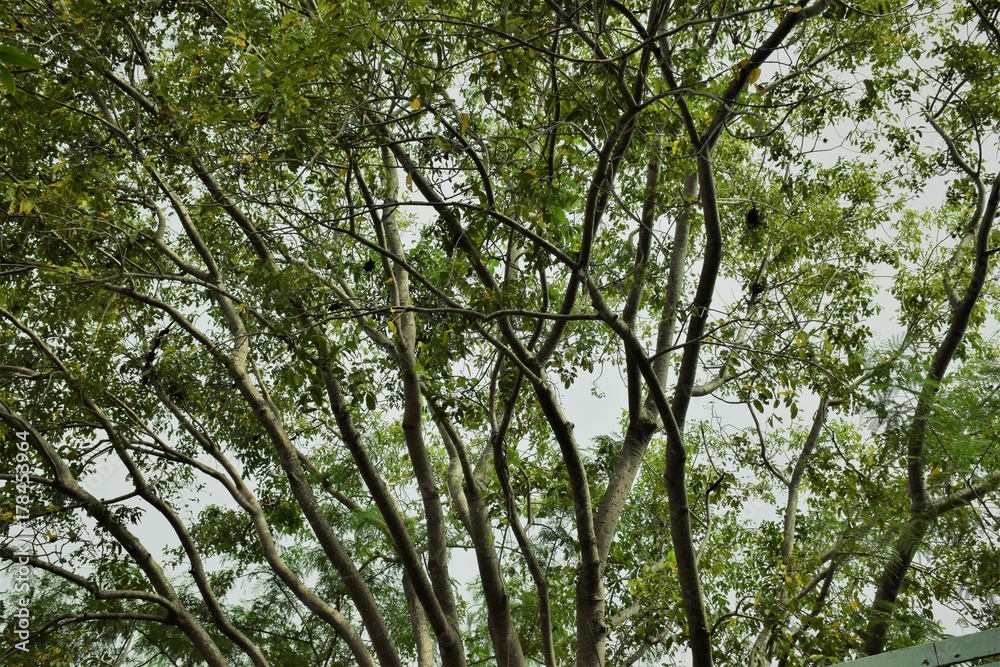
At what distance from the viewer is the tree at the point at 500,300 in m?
4.53

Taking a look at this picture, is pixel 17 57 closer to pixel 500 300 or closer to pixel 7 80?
pixel 7 80

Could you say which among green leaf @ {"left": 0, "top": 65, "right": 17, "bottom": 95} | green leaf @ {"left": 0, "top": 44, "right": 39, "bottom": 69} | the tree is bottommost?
green leaf @ {"left": 0, "top": 44, "right": 39, "bottom": 69}

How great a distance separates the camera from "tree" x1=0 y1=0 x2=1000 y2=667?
4.53 meters

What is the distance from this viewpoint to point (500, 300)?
Answer: 4742 millimetres

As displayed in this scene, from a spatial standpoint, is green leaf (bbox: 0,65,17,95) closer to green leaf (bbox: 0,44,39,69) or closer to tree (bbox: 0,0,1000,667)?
green leaf (bbox: 0,44,39,69)

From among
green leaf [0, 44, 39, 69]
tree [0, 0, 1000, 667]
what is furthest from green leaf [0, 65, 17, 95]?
tree [0, 0, 1000, 667]

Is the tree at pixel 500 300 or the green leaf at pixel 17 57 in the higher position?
Result: the tree at pixel 500 300

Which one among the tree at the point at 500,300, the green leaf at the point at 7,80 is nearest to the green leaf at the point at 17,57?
the green leaf at the point at 7,80

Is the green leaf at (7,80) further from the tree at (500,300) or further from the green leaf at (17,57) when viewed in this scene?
the tree at (500,300)

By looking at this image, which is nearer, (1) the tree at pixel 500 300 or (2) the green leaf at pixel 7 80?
(2) the green leaf at pixel 7 80

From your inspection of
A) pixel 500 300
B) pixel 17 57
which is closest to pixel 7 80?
pixel 17 57

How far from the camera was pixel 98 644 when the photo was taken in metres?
9.12

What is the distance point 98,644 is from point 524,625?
14.9ft

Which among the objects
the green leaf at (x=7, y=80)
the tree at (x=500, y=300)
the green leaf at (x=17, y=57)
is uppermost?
the tree at (x=500, y=300)
